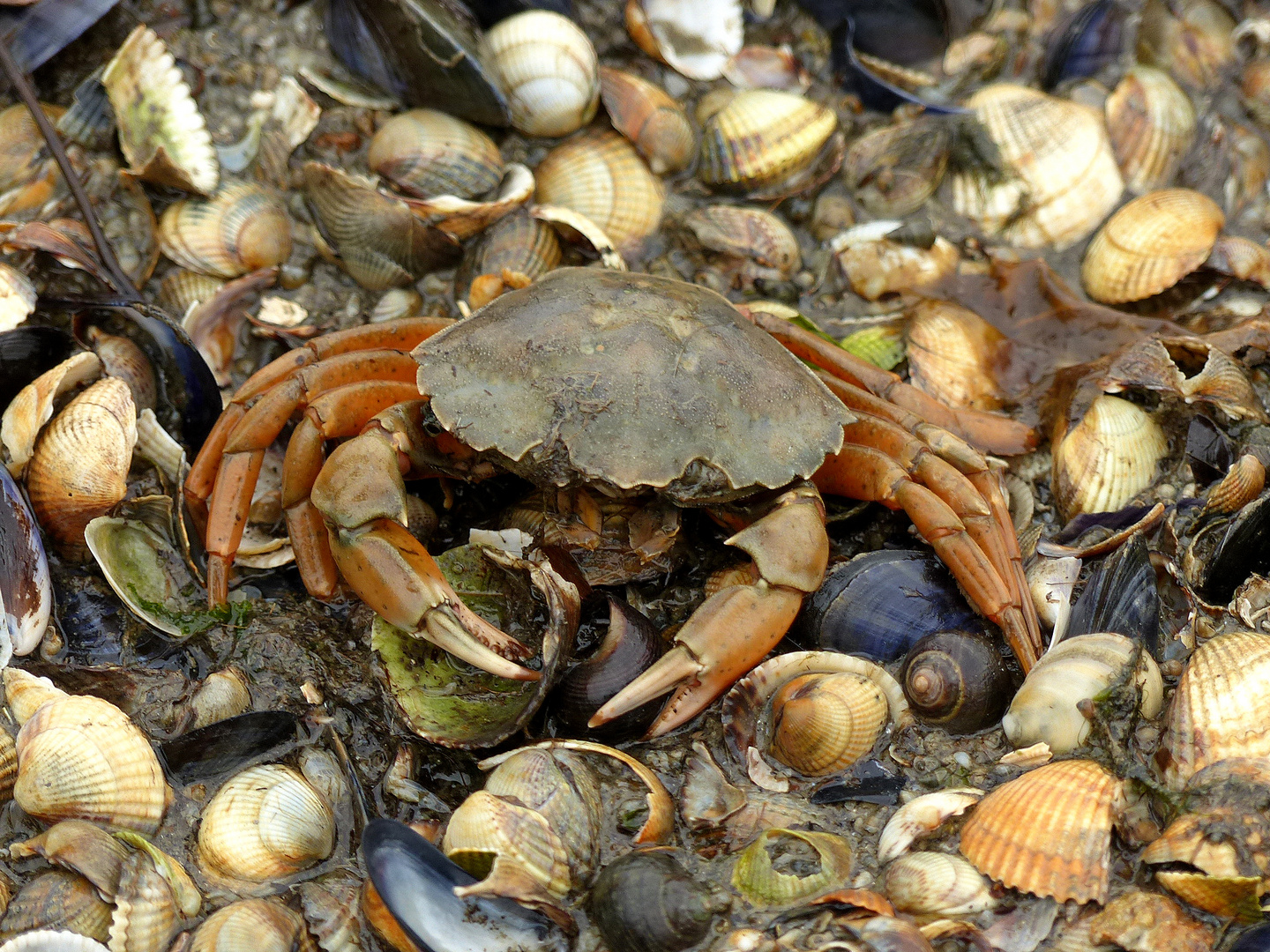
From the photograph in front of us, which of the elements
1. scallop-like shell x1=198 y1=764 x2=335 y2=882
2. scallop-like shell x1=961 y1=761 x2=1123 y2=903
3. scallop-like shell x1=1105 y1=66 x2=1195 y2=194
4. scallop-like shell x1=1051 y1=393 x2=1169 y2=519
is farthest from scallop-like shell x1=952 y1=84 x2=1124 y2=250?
scallop-like shell x1=198 y1=764 x2=335 y2=882

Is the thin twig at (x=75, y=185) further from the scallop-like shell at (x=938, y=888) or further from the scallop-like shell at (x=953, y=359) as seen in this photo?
the scallop-like shell at (x=938, y=888)

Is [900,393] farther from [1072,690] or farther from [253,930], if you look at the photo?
[253,930]

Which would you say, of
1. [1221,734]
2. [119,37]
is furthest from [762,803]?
[119,37]

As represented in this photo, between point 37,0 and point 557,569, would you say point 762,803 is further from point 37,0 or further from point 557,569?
point 37,0

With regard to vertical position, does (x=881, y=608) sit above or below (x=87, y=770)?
below

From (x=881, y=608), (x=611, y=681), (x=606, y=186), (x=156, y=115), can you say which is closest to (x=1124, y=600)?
(x=881, y=608)

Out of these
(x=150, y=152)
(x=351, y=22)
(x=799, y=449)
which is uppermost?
(x=351, y=22)

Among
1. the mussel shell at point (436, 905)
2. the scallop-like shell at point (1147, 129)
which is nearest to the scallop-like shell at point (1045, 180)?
the scallop-like shell at point (1147, 129)
